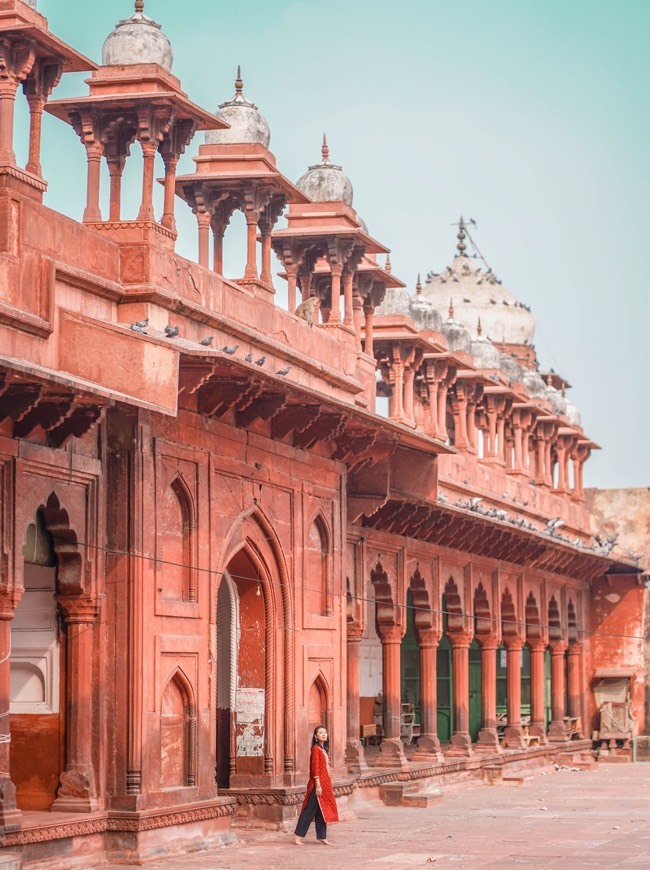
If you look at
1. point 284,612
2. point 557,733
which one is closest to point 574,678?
point 557,733

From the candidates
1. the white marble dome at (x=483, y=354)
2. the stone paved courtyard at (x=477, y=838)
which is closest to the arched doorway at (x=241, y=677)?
the stone paved courtyard at (x=477, y=838)

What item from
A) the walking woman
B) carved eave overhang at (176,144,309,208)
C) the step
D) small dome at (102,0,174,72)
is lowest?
the step

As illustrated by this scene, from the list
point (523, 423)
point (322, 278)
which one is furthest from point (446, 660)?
point (322, 278)

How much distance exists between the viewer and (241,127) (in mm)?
19078

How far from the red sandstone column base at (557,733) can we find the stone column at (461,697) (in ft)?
18.9

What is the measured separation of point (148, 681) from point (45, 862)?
6.45 ft

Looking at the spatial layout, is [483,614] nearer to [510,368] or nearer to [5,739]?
[510,368]

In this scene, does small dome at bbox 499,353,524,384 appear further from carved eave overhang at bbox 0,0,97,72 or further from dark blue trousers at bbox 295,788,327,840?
carved eave overhang at bbox 0,0,97,72

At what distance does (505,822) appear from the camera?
19.2 m

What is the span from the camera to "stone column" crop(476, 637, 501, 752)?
28.5 metres

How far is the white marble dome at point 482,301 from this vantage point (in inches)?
1646

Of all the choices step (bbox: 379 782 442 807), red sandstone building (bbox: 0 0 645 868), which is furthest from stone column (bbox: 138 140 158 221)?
step (bbox: 379 782 442 807)

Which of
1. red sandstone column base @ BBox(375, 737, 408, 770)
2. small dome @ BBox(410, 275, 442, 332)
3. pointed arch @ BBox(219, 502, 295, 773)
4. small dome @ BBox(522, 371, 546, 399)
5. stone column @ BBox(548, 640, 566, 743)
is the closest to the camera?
pointed arch @ BBox(219, 502, 295, 773)

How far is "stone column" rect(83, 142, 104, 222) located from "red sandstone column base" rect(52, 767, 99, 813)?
4.94 metres
